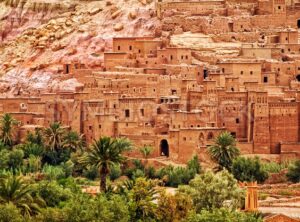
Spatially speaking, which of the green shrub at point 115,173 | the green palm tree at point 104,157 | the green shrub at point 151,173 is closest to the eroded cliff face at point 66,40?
the green shrub at point 115,173

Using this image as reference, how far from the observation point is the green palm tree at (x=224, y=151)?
65062 millimetres

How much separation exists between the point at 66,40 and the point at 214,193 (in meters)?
24.9

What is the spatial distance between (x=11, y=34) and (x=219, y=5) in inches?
514

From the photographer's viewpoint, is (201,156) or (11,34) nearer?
(201,156)

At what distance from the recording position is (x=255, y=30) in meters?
73.2

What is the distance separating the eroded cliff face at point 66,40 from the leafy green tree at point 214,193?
62.0 ft

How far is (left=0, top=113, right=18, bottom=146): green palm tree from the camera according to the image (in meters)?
69.4

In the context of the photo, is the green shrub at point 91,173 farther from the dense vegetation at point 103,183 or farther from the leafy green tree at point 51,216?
the leafy green tree at point 51,216

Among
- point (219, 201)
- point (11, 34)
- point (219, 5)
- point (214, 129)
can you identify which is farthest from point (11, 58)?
point (219, 201)

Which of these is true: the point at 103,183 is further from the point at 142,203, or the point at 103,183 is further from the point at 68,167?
the point at 68,167

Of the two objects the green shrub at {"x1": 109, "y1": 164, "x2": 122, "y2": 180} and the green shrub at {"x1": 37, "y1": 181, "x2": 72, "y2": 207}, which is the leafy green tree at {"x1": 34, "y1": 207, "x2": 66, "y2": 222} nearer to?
the green shrub at {"x1": 37, "y1": 181, "x2": 72, "y2": 207}

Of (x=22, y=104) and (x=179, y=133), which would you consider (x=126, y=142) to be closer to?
(x=179, y=133)

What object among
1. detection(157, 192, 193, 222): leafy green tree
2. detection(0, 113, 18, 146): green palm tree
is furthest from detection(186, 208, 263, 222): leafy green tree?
detection(0, 113, 18, 146): green palm tree

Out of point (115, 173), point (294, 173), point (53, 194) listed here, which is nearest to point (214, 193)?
point (53, 194)
